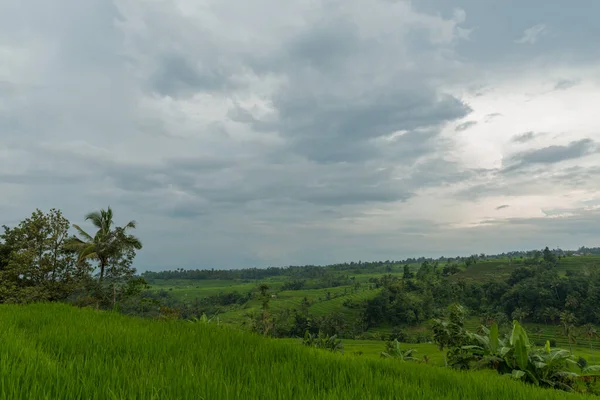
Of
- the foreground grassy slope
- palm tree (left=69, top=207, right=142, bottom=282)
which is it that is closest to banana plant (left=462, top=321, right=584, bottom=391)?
the foreground grassy slope

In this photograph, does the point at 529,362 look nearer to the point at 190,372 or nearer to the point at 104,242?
the point at 190,372

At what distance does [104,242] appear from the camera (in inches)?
1171

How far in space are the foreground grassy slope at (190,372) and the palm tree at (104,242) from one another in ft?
83.0

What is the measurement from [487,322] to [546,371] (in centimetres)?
13382

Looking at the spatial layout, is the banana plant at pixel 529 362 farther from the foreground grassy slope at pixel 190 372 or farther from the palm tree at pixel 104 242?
the palm tree at pixel 104 242

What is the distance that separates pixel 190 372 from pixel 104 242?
3104 cm

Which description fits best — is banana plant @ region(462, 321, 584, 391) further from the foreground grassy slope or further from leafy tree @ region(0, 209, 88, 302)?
leafy tree @ region(0, 209, 88, 302)

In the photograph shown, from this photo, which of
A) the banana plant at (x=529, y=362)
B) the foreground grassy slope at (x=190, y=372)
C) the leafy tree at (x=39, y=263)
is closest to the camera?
the foreground grassy slope at (x=190, y=372)

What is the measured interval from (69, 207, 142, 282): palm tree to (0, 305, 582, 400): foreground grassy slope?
2529 centimetres

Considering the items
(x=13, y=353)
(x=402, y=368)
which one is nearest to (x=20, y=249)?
(x=13, y=353)

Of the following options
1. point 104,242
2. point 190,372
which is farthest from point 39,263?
point 190,372

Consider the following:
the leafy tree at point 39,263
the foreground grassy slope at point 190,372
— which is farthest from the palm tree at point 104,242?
the foreground grassy slope at point 190,372

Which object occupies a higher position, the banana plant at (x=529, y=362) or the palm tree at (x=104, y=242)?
the palm tree at (x=104, y=242)

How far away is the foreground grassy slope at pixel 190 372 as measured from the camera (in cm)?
282
